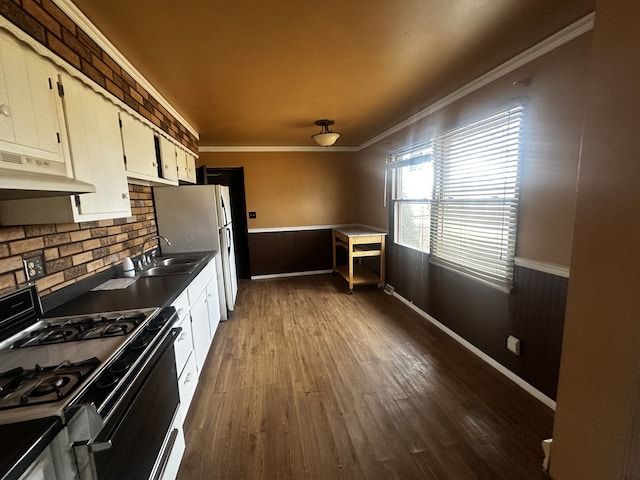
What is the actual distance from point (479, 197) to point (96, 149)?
105 inches

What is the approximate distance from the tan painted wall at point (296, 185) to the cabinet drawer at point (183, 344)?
10.3 ft

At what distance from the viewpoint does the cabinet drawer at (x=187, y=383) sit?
5.41ft

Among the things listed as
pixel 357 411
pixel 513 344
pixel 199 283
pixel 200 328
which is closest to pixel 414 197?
pixel 513 344

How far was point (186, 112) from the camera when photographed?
116 inches

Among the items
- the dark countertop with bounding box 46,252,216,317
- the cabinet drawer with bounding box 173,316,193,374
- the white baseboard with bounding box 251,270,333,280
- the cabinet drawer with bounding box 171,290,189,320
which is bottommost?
the white baseboard with bounding box 251,270,333,280

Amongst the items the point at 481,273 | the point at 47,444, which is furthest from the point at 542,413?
the point at 47,444

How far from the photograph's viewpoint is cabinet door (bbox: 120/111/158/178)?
1820 mm

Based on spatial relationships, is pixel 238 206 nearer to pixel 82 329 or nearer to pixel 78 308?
pixel 78 308

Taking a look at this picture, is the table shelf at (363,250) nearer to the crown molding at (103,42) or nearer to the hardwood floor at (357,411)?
the hardwood floor at (357,411)

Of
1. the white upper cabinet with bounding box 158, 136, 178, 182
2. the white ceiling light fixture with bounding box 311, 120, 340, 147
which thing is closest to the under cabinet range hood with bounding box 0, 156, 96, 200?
the white upper cabinet with bounding box 158, 136, 178, 182

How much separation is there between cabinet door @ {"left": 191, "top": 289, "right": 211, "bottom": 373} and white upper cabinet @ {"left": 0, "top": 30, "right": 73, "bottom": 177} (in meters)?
1.26

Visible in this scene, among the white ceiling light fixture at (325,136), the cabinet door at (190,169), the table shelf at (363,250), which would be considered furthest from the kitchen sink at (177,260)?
the table shelf at (363,250)

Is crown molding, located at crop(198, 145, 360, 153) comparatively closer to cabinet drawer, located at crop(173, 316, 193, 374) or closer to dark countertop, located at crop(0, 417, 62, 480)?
cabinet drawer, located at crop(173, 316, 193, 374)

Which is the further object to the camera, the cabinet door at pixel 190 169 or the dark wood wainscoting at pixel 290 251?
the dark wood wainscoting at pixel 290 251
